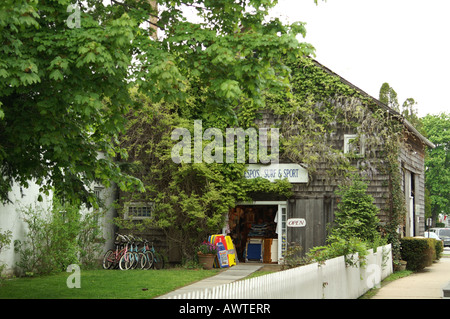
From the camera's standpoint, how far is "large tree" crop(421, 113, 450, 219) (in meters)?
59.3

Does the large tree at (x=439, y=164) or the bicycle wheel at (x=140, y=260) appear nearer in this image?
the bicycle wheel at (x=140, y=260)

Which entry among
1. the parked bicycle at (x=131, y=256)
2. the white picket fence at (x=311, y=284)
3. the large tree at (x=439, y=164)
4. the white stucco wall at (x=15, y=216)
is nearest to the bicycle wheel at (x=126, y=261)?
the parked bicycle at (x=131, y=256)

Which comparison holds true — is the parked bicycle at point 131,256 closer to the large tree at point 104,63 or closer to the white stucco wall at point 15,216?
the white stucco wall at point 15,216

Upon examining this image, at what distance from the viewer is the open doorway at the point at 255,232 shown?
2020 centimetres

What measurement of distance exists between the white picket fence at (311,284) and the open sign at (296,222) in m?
3.39

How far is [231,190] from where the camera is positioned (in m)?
19.3

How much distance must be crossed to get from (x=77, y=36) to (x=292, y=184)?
1212 cm

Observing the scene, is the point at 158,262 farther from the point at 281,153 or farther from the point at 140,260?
the point at 281,153

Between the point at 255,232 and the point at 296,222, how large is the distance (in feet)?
7.27

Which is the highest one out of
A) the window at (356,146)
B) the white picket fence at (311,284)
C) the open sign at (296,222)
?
the window at (356,146)

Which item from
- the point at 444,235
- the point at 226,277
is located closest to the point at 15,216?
the point at 226,277

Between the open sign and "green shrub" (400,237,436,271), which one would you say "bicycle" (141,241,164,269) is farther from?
"green shrub" (400,237,436,271)

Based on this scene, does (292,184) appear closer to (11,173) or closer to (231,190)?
(231,190)

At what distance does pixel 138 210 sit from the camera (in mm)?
20469
